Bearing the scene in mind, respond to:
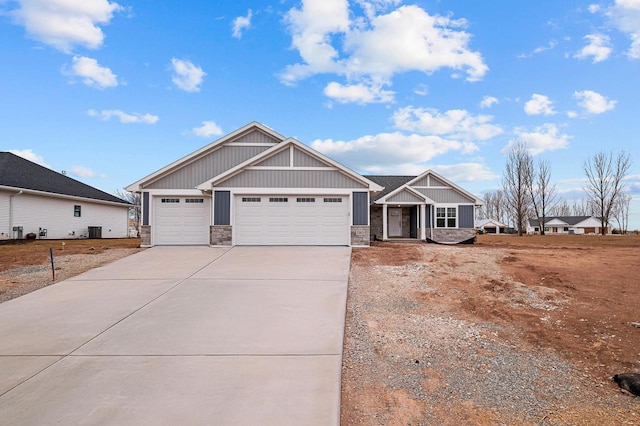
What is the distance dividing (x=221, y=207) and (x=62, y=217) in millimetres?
14744

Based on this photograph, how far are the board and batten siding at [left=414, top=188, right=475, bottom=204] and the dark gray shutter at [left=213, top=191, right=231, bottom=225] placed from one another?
12036 millimetres

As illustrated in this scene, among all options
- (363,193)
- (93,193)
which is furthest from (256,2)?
(93,193)

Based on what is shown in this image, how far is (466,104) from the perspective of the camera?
18453 millimetres

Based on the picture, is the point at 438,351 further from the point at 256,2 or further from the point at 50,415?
the point at 256,2

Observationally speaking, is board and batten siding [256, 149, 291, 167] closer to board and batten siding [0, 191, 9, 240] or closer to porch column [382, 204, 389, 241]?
porch column [382, 204, 389, 241]

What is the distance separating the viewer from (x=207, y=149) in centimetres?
1755

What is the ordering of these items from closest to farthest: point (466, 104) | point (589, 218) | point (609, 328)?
1. point (609, 328)
2. point (466, 104)
3. point (589, 218)

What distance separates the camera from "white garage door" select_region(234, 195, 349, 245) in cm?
1598

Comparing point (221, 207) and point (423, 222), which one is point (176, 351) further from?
point (423, 222)

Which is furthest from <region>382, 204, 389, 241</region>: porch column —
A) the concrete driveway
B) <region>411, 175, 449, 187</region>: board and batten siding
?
the concrete driveway

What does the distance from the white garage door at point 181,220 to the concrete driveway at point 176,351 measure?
21.9 ft

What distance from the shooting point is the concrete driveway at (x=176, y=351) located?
13.1ft

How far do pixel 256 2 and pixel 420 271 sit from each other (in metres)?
11.4

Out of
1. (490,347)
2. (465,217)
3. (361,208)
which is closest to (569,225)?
(465,217)
